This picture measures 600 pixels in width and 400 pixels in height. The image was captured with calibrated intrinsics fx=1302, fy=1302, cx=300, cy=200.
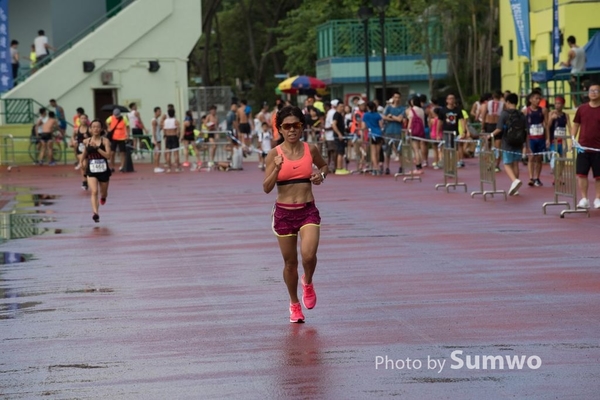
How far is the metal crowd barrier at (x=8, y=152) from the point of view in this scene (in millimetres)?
41375

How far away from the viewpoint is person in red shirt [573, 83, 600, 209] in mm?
18391

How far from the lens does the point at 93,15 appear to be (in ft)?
164

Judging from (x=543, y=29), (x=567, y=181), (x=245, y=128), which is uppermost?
(x=543, y=29)

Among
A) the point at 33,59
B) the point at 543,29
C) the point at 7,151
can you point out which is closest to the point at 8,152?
the point at 7,151

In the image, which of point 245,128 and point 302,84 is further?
point 302,84

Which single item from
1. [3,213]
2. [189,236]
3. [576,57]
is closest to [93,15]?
[576,57]

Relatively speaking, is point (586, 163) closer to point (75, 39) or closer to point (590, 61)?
point (590, 61)

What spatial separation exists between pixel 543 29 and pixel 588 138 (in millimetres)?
21861

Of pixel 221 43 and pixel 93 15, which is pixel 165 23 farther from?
pixel 221 43

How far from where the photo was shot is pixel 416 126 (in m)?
31.5

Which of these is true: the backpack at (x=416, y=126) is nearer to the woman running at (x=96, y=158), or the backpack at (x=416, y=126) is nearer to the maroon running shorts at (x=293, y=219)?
the woman running at (x=96, y=158)

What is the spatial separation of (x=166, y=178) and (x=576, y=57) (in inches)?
420

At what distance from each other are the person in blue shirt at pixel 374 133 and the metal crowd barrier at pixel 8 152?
1470cm

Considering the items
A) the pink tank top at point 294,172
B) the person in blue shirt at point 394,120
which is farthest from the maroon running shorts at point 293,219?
the person in blue shirt at point 394,120
